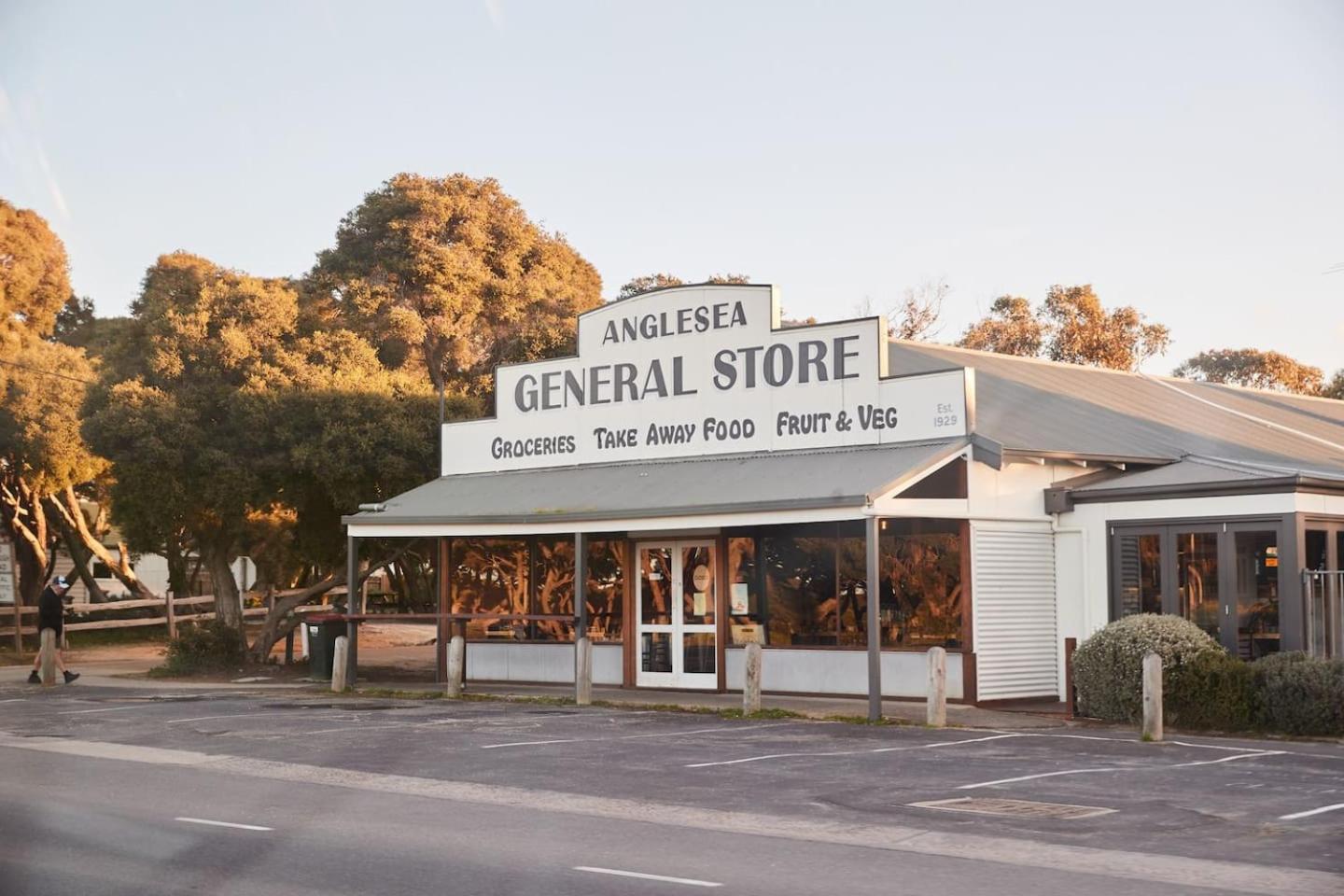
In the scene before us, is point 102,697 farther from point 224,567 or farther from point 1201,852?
point 1201,852

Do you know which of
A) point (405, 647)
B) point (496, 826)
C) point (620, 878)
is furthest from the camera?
point (405, 647)

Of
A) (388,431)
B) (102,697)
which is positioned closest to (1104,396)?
(388,431)

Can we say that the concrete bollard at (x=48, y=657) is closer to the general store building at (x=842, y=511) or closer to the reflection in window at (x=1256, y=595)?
the general store building at (x=842, y=511)

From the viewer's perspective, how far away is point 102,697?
79.7ft

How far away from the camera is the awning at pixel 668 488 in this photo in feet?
67.1

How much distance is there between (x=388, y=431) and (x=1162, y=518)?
1429cm

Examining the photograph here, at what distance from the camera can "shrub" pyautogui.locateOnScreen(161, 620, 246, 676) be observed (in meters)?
29.1

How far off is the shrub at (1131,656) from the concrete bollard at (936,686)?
181 cm

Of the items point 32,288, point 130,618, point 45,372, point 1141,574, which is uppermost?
point 32,288

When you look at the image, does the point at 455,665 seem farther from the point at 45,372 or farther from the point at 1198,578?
the point at 45,372

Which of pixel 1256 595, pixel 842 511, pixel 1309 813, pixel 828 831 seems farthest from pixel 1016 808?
pixel 1256 595

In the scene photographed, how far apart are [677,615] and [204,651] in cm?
968

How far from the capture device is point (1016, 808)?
1225cm

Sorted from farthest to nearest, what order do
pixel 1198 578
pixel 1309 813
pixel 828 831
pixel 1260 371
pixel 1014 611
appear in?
pixel 1260 371 → pixel 1014 611 → pixel 1198 578 → pixel 1309 813 → pixel 828 831
